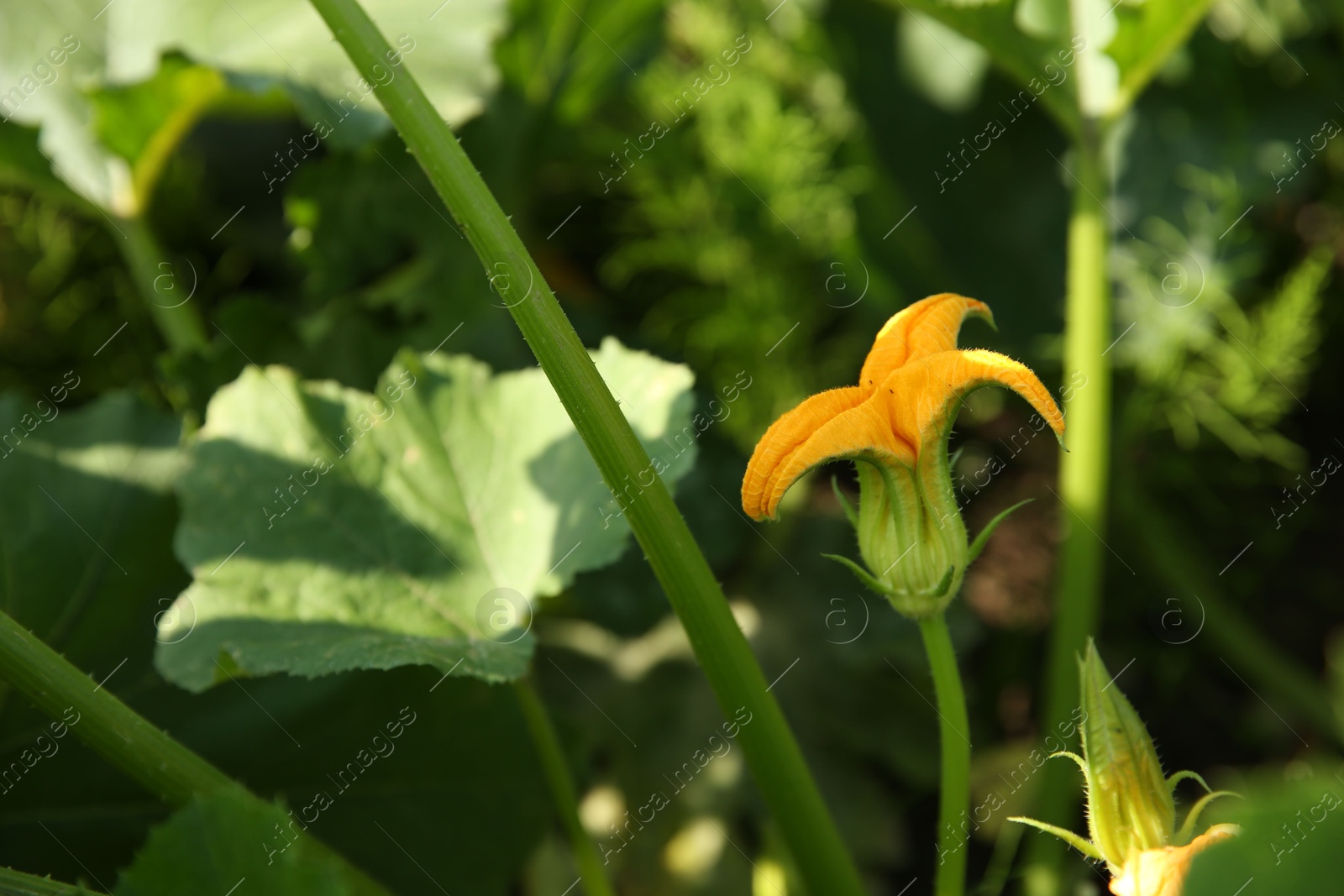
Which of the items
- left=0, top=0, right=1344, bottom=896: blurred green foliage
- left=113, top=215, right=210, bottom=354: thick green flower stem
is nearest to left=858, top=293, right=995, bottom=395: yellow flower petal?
A: left=0, top=0, right=1344, bottom=896: blurred green foliage

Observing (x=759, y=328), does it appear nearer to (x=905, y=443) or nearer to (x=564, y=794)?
(x=564, y=794)

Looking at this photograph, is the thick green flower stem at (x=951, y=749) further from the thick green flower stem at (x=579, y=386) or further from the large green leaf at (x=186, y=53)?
the large green leaf at (x=186, y=53)

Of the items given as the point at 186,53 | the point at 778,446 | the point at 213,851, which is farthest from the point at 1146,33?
the point at 213,851

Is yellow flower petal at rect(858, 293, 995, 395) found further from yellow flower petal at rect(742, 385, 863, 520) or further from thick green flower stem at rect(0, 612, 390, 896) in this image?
thick green flower stem at rect(0, 612, 390, 896)

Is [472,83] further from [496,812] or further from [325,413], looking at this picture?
[496,812]

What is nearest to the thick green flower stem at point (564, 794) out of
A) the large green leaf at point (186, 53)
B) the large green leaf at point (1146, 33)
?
the large green leaf at point (186, 53)
